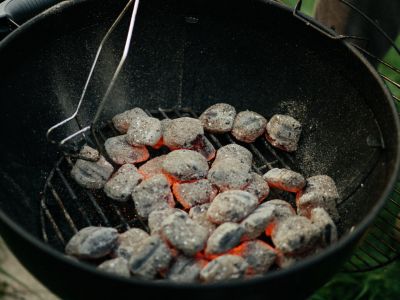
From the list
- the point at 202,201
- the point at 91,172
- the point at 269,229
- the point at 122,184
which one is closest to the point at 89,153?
the point at 91,172

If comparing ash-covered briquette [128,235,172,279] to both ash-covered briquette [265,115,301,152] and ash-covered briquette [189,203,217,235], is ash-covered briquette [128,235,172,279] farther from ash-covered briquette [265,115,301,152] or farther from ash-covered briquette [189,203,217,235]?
ash-covered briquette [265,115,301,152]

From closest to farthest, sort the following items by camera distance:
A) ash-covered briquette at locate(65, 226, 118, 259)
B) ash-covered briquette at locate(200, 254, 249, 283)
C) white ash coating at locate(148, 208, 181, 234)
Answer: ash-covered briquette at locate(200, 254, 249, 283)
ash-covered briquette at locate(65, 226, 118, 259)
white ash coating at locate(148, 208, 181, 234)

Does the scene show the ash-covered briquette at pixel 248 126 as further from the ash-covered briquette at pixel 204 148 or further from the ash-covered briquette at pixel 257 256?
the ash-covered briquette at pixel 257 256

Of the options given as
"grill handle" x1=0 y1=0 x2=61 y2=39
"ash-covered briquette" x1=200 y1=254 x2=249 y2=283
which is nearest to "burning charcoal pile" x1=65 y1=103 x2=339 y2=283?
"ash-covered briquette" x1=200 y1=254 x2=249 y2=283

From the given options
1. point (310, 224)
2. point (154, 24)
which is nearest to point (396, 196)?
point (310, 224)

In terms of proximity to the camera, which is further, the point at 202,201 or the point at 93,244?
the point at 202,201

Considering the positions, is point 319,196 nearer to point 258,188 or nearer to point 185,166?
point 258,188

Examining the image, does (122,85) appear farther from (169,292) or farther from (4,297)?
(169,292)
